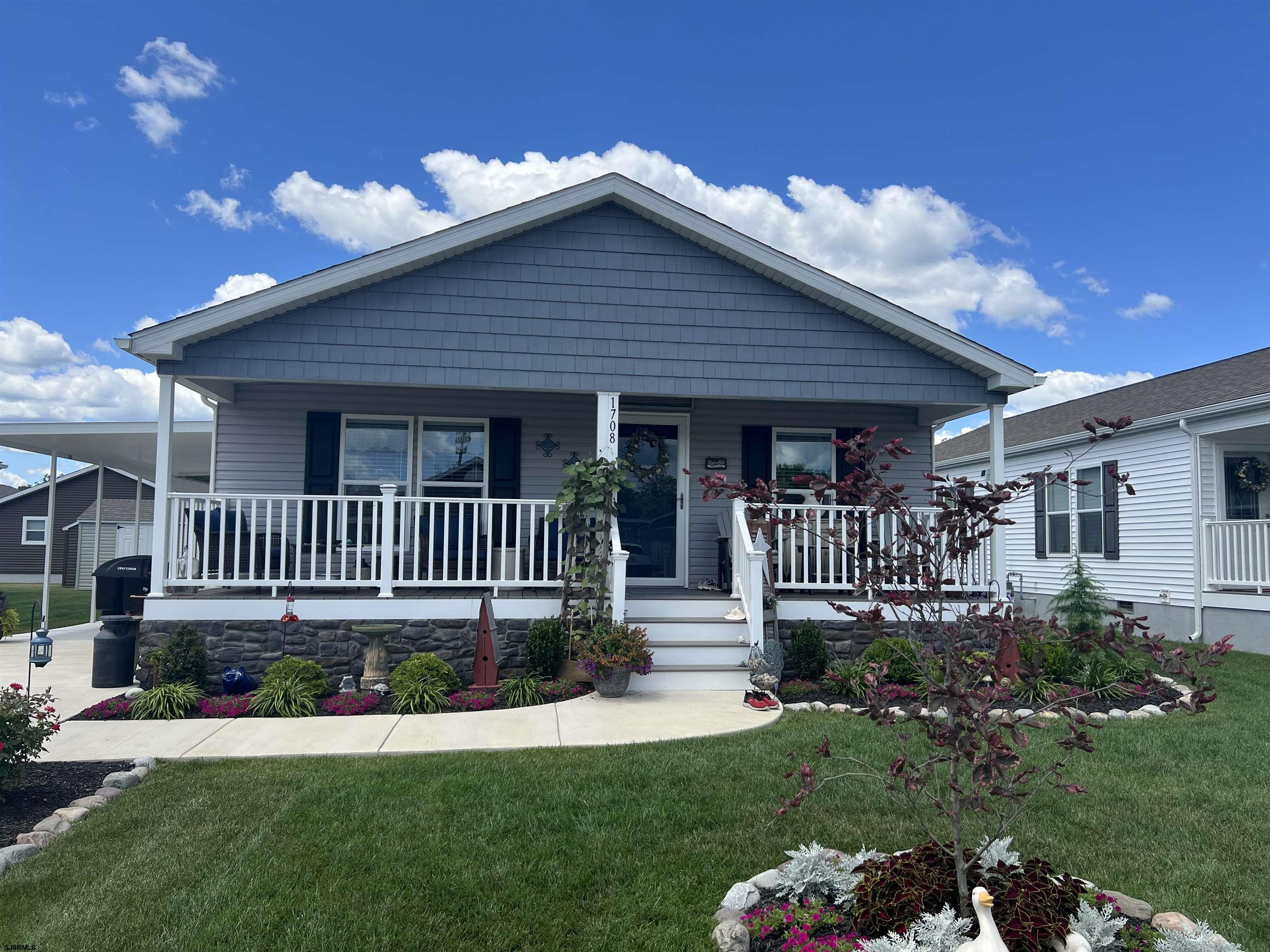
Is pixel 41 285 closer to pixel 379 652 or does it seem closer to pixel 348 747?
pixel 379 652

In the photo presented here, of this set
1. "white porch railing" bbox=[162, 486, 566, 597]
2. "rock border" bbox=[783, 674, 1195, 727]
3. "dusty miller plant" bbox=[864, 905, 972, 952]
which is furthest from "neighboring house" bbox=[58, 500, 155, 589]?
"dusty miller plant" bbox=[864, 905, 972, 952]

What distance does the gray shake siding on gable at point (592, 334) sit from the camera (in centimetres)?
764

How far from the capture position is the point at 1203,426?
35.2 feet

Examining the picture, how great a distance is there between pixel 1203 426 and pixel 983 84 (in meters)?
6.36

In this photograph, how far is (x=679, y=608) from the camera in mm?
7824

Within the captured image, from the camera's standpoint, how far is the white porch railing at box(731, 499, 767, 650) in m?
7.27

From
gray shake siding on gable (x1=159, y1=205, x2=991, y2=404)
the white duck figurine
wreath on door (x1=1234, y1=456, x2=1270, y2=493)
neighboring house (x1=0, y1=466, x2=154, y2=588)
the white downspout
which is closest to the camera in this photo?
the white duck figurine

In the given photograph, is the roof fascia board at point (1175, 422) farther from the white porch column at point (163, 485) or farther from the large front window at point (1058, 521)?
the white porch column at point (163, 485)

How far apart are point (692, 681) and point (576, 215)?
483 cm

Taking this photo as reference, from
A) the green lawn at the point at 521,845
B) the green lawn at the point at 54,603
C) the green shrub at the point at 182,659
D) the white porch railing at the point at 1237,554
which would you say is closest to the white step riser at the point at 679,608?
the green lawn at the point at 521,845

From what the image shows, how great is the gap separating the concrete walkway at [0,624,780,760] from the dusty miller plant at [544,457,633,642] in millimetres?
951

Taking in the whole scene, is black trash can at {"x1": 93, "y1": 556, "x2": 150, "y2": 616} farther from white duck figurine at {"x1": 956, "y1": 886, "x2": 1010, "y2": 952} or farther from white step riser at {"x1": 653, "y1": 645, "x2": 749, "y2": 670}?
white duck figurine at {"x1": 956, "y1": 886, "x2": 1010, "y2": 952}

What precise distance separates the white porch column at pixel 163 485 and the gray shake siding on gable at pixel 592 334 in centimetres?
29

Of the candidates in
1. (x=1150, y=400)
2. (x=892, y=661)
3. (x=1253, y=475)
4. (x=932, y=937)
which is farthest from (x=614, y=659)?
(x=1150, y=400)
